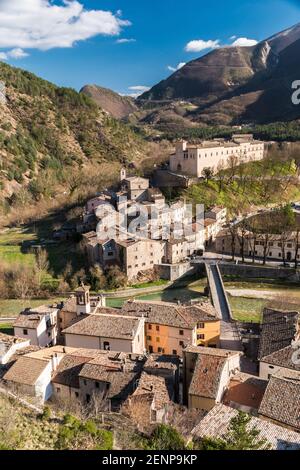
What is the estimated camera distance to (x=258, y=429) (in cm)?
1447

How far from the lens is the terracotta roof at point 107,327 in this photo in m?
23.5

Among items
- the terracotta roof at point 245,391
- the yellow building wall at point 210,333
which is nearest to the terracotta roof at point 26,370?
the terracotta roof at point 245,391

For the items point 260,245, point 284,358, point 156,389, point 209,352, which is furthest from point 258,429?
point 260,245

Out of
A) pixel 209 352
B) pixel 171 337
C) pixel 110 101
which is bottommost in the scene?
pixel 171 337

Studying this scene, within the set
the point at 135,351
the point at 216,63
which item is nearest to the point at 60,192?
the point at 135,351

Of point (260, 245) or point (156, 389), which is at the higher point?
point (260, 245)

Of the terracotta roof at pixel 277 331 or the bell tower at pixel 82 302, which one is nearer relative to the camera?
the terracotta roof at pixel 277 331

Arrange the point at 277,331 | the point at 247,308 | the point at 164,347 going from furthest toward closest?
1. the point at 247,308
2. the point at 164,347
3. the point at 277,331

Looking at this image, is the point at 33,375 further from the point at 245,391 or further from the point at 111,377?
the point at 245,391

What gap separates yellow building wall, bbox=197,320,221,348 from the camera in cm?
2512

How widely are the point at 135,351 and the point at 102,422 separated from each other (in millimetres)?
9558

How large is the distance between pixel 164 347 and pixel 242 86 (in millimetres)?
151900

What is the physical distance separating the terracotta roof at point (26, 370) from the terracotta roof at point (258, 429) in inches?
300

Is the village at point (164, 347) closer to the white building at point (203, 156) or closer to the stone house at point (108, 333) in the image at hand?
the stone house at point (108, 333)
